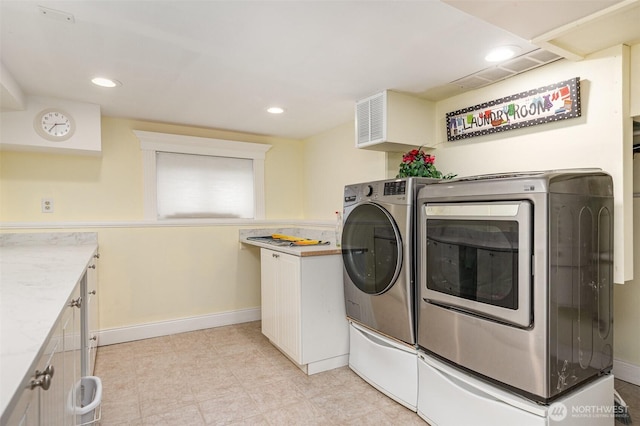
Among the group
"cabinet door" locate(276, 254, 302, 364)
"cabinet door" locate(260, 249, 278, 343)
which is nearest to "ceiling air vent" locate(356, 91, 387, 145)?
"cabinet door" locate(276, 254, 302, 364)

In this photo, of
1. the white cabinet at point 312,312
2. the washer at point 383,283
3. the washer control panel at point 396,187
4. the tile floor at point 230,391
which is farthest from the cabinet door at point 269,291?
the washer control panel at point 396,187

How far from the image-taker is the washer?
203cm

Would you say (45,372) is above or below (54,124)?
below

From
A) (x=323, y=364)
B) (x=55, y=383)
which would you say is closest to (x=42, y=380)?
(x=55, y=383)

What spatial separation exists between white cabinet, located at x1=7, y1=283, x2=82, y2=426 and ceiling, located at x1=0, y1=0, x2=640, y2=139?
→ 132 cm

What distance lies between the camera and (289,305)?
2.62 m

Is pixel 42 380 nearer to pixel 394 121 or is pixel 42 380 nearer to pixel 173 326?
pixel 394 121

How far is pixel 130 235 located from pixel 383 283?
2.47 meters

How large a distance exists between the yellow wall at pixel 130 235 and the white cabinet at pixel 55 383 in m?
1.70

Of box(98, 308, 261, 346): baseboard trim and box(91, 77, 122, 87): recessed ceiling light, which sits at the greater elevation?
box(91, 77, 122, 87): recessed ceiling light

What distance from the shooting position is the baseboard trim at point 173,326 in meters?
3.17

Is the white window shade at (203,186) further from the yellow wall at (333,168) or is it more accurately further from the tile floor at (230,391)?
the tile floor at (230,391)

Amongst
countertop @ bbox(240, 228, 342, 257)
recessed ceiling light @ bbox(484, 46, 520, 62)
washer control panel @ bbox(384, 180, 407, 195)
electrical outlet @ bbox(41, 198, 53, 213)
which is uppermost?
recessed ceiling light @ bbox(484, 46, 520, 62)

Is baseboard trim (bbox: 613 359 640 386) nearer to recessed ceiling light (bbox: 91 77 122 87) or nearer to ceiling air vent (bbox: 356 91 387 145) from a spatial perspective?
ceiling air vent (bbox: 356 91 387 145)
